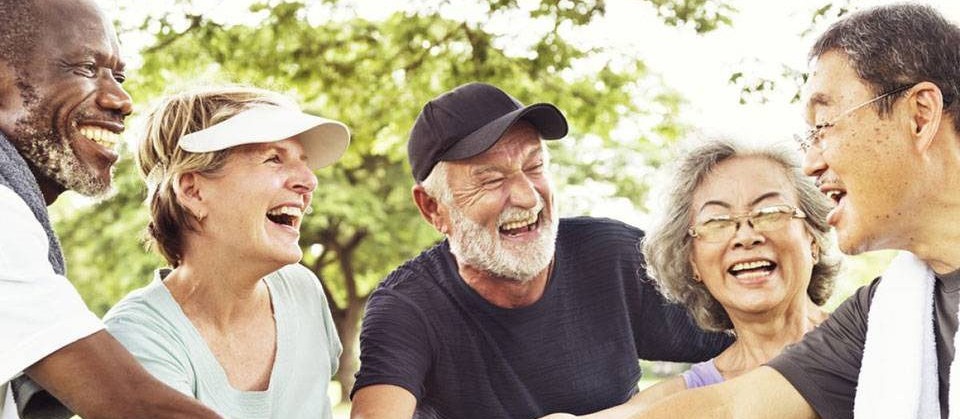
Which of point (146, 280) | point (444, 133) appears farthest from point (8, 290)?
point (146, 280)

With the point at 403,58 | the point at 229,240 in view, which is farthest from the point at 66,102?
the point at 403,58

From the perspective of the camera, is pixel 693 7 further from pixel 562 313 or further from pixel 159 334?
pixel 159 334

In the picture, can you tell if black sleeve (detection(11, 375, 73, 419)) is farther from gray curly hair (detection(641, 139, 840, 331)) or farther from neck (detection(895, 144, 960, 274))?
neck (detection(895, 144, 960, 274))

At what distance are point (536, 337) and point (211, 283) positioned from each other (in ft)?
3.75

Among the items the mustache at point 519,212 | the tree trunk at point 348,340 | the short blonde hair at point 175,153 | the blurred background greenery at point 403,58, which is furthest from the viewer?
the tree trunk at point 348,340

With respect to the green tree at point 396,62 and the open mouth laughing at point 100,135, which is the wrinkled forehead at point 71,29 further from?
the green tree at point 396,62

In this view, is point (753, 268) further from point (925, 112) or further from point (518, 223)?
point (925, 112)

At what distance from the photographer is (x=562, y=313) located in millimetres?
3836

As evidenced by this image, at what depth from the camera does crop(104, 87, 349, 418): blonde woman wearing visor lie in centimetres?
314

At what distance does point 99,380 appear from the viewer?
8.03ft

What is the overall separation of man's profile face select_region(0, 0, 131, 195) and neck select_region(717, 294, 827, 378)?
1.94m

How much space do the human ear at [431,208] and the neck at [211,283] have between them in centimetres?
89

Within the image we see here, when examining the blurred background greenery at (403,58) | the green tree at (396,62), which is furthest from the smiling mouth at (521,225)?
the green tree at (396,62)

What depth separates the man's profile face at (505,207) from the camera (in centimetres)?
380
